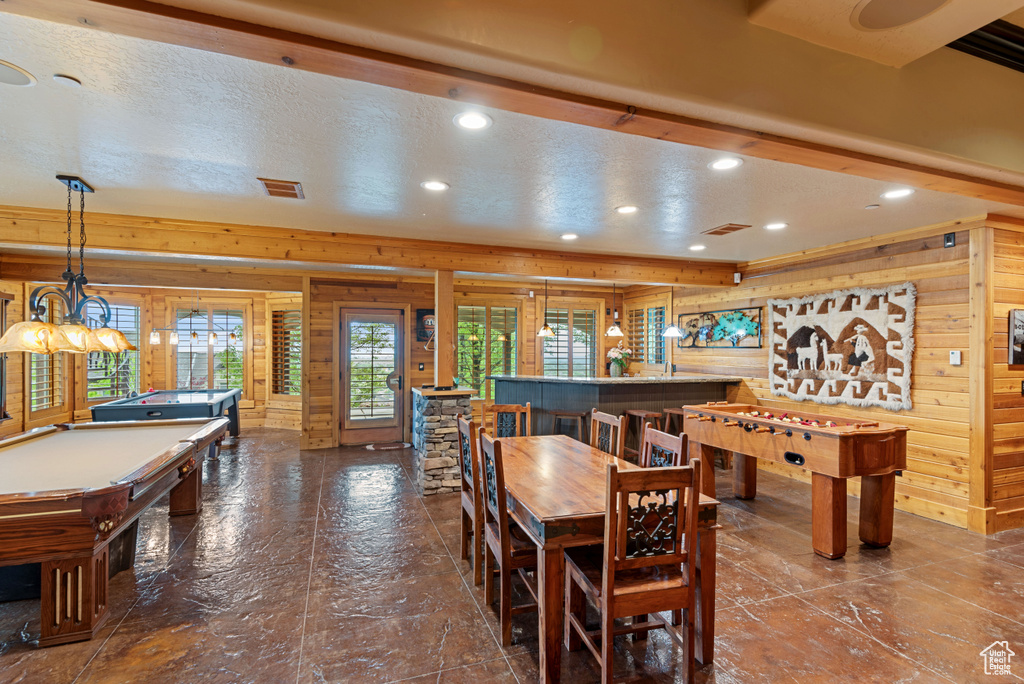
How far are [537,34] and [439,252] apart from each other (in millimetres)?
3507

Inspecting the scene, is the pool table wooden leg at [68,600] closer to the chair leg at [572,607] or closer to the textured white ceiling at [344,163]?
the textured white ceiling at [344,163]

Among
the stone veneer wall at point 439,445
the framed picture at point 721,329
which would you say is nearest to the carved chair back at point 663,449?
the stone veneer wall at point 439,445

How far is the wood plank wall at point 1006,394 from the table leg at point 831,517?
5.30 feet

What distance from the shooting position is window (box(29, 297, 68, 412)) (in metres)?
5.98

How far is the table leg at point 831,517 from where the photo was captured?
322 cm

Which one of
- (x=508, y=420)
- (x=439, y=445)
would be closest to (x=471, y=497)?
(x=508, y=420)

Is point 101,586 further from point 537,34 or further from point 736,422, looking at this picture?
point 736,422

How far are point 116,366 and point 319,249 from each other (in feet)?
17.3

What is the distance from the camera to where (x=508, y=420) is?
4547 millimetres

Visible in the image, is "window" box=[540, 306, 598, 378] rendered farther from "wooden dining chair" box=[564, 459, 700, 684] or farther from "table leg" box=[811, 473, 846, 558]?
"wooden dining chair" box=[564, 459, 700, 684]

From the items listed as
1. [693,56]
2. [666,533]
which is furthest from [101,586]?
[693,56]

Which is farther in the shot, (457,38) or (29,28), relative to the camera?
(29,28)

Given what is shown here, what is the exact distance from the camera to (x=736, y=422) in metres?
3.95

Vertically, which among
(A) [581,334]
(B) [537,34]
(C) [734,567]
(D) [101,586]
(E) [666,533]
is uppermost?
(B) [537,34]
